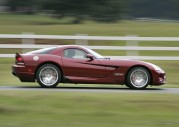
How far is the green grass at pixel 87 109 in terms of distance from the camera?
28.9ft

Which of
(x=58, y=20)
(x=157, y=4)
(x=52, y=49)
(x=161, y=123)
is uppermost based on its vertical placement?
(x=157, y=4)

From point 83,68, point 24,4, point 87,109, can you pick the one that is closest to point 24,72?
point 83,68

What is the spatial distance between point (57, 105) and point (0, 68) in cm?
924

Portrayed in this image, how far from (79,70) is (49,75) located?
78 cm

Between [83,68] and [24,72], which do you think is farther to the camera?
[83,68]

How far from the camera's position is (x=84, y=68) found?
45.2 ft

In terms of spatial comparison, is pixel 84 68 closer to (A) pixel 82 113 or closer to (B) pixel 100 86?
(B) pixel 100 86

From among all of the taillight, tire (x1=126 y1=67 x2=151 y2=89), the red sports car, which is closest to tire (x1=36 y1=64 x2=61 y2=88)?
the red sports car

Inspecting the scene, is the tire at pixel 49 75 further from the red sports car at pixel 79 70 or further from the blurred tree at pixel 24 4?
the blurred tree at pixel 24 4

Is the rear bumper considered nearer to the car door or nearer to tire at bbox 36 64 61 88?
tire at bbox 36 64 61 88

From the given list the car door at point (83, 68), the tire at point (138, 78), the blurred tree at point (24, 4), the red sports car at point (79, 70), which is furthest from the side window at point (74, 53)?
the blurred tree at point (24, 4)

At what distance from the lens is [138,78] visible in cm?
1390

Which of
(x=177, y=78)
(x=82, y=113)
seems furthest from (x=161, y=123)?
(x=177, y=78)

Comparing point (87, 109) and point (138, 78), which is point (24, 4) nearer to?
point (138, 78)
